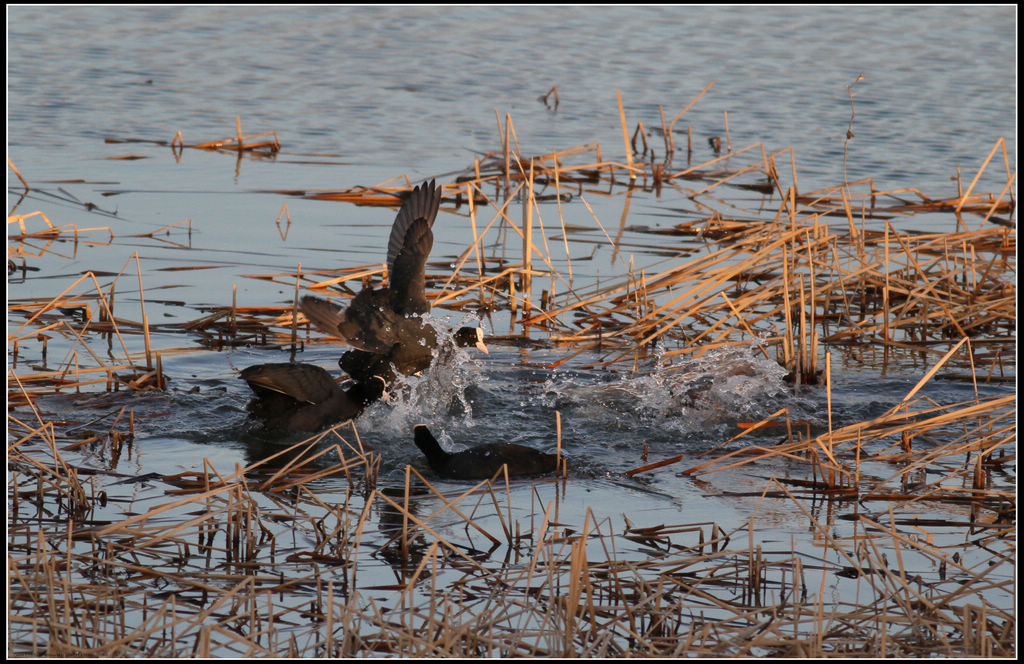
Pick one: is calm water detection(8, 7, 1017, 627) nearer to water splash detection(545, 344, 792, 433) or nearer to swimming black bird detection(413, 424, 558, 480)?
water splash detection(545, 344, 792, 433)

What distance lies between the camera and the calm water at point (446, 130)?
5676 mm

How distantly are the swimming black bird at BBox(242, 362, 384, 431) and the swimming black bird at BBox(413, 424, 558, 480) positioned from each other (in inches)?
29.0

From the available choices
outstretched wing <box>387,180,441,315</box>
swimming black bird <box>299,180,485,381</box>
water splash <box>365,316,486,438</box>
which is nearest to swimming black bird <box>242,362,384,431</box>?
water splash <box>365,316,486,438</box>

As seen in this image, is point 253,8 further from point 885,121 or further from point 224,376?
point 224,376

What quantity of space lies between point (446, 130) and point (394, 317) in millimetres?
5609

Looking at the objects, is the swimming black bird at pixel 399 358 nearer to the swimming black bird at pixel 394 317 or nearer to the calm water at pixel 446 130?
the swimming black bird at pixel 394 317

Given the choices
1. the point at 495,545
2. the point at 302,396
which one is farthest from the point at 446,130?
the point at 495,545

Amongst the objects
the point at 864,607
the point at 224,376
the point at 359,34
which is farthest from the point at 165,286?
the point at 359,34

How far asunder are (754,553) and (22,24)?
1291 centimetres

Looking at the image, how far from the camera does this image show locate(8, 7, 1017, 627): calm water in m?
5.68

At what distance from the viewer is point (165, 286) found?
716 cm

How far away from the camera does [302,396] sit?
17.6 feet

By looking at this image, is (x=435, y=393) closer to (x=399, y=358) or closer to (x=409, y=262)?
(x=399, y=358)

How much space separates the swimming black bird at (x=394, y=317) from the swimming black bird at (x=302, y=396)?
0.21m
